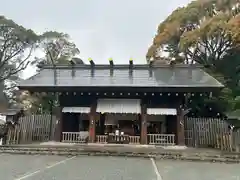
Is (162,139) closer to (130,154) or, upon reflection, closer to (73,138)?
(130,154)

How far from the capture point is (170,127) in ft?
42.7

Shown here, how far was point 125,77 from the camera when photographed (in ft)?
41.5

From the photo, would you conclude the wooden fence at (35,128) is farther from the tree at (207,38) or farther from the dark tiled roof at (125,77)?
the tree at (207,38)

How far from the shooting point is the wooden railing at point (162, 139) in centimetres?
1179

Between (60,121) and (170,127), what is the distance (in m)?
5.73

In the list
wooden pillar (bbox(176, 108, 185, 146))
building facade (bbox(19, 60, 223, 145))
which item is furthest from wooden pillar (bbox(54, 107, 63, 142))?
wooden pillar (bbox(176, 108, 185, 146))

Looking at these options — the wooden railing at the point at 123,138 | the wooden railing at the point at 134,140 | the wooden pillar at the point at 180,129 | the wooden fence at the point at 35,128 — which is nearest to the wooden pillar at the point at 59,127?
the wooden fence at the point at 35,128

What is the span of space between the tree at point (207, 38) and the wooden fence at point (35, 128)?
9834 millimetres

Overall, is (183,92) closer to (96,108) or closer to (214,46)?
(96,108)

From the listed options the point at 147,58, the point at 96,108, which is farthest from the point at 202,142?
the point at 147,58

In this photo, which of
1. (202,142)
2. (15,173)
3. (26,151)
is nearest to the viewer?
(15,173)

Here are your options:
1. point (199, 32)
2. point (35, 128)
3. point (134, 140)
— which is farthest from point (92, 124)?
point (199, 32)

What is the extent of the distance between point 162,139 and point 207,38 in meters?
11.4

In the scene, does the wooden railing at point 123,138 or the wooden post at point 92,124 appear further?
the wooden railing at point 123,138
